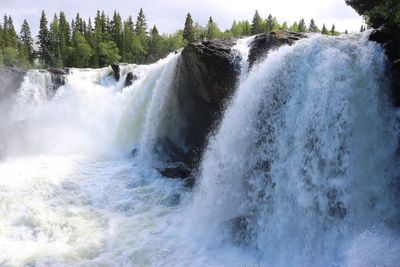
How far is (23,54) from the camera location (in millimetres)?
62188

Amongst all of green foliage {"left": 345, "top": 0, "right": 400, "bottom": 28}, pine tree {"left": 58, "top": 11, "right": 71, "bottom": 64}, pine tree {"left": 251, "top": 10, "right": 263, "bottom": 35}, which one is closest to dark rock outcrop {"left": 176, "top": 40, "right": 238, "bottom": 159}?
green foliage {"left": 345, "top": 0, "right": 400, "bottom": 28}

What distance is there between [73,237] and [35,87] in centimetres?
1932

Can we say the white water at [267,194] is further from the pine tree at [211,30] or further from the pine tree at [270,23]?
the pine tree at [211,30]

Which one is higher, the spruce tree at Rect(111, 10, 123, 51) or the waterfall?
the spruce tree at Rect(111, 10, 123, 51)

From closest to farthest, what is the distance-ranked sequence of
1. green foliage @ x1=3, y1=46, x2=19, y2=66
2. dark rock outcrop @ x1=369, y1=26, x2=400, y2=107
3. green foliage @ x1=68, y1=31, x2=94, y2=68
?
dark rock outcrop @ x1=369, y1=26, x2=400, y2=107 → green foliage @ x1=3, y1=46, x2=19, y2=66 → green foliage @ x1=68, y1=31, x2=94, y2=68

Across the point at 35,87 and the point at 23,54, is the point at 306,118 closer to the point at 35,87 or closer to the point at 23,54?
the point at 35,87

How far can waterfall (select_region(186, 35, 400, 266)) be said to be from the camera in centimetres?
874

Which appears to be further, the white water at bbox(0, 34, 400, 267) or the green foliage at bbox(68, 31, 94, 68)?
the green foliage at bbox(68, 31, 94, 68)

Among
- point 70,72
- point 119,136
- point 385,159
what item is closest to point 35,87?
point 70,72

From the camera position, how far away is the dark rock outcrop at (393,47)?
31.5ft

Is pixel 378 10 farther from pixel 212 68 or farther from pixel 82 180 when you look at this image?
pixel 82 180

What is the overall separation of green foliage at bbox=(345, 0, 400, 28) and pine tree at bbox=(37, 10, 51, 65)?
2649 inches

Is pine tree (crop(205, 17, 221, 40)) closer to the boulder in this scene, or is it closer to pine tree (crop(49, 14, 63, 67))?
pine tree (crop(49, 14, 63, 67))

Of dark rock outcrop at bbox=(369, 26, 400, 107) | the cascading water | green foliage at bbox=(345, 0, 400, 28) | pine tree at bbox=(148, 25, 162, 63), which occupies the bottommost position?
the cascading water
